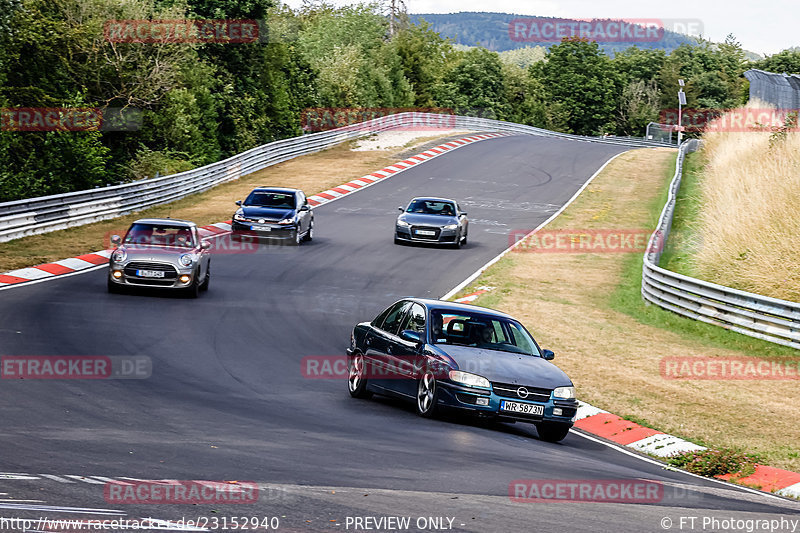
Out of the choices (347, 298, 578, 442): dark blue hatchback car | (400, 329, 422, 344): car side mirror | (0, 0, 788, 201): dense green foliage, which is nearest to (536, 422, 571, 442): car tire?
(347, 298, 578, 442): dark blue hatchback car

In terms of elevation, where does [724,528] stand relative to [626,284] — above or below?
above

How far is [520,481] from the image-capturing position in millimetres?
8492

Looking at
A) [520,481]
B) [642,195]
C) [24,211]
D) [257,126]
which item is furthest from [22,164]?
[520,481]

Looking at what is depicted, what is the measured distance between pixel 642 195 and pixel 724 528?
37.5 meters

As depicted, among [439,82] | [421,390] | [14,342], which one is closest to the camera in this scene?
[421,390]

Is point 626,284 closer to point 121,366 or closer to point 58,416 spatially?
point 121,366

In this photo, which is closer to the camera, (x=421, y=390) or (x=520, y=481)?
(x=520, y=481)

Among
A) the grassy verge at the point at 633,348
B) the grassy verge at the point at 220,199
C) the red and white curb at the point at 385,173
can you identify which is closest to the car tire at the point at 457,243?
the grassy verge at the point at 633,348

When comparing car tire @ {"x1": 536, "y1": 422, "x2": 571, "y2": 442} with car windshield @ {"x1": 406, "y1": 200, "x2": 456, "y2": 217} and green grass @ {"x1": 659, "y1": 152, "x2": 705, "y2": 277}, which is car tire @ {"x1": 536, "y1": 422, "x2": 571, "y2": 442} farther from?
car windshield @ {"x1": 406, "y1": 200, "x2": 456, "y2": 217}

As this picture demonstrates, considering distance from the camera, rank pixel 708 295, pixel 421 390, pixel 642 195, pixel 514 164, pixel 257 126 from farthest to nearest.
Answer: pixel 257 126 < pixel 514 164 < pixel 642 195 < pixel 708 295 < pixel 421 390

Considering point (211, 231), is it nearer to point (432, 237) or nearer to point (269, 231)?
point (269, 231)

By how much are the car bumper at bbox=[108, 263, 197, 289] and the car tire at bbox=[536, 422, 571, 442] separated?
33.5 ft

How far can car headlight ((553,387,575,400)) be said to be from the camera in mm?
11523

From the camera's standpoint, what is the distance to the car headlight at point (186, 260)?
20047mm
